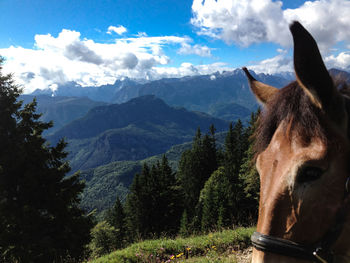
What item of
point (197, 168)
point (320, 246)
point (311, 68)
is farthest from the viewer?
point (197, 168)

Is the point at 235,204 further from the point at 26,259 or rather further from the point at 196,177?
the point at 26,259

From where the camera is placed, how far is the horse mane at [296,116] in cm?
166

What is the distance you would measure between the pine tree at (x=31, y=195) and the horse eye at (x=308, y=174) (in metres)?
10.7

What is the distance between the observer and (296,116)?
1787 millimetres

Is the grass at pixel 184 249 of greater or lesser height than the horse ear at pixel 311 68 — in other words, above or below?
below

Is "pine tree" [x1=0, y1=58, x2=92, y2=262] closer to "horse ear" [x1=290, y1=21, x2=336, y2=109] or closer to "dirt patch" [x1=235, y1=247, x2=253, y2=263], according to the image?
"dirt patch" [x1=235, y1=247, x2=253, y2=263]

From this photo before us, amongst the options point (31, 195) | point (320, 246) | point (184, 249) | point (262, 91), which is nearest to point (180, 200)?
point (31, 195)

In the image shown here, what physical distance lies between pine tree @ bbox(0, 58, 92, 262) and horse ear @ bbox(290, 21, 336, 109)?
11108mm

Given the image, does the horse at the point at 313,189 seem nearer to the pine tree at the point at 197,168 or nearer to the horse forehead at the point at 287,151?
the horse forehead at the point at 287,151

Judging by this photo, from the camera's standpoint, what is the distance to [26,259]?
9.11 m

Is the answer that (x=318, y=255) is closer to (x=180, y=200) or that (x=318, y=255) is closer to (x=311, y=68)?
(x=311, y=68)

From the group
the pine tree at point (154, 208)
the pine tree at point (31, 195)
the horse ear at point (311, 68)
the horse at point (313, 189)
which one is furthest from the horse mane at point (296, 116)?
the pine tree at point (154, 208)

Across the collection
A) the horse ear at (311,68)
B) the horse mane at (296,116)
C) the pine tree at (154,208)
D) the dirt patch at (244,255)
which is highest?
the horse ear at (311,68)

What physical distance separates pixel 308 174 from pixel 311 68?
0.75 metres
